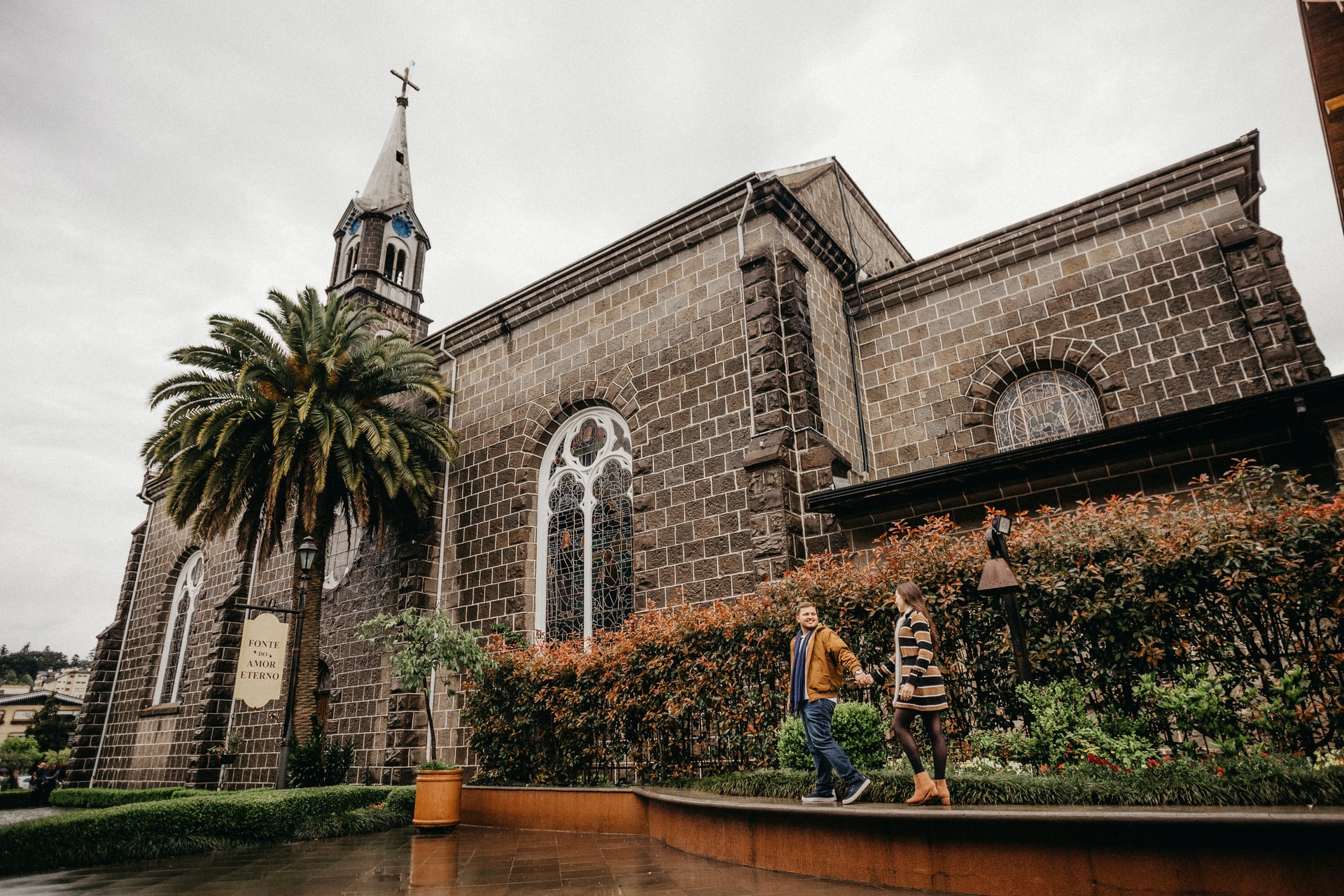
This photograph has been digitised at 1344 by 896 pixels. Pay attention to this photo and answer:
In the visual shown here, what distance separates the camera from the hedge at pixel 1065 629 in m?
5.64

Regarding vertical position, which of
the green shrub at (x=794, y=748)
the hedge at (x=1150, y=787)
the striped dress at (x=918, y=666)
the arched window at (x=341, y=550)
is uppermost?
the arched window at (x=341, y=550)

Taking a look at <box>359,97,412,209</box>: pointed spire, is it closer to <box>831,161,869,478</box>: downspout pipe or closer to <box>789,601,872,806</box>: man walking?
<box>831,161,869,478</box>: downspout pipe

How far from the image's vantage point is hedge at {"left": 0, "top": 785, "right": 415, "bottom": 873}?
8492 mm

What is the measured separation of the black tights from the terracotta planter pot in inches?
269

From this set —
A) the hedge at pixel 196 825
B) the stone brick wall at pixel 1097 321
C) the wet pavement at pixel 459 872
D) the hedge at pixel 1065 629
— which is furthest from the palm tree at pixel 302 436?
the stone brick wall at pixel 1097 321

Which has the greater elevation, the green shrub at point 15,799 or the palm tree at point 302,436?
the palm tree at point 302,436

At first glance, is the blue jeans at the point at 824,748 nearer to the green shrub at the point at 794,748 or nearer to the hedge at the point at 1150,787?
the hedge at the point at 1150,787

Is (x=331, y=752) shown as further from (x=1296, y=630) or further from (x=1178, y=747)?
(x=1296, y=630)

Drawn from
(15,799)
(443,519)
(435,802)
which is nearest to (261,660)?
(443,519)

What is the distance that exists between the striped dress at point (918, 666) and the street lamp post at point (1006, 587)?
3.27ft

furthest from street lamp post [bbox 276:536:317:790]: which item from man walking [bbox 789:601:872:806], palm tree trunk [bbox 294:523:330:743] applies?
man walking [bbox 789:601:872:806]

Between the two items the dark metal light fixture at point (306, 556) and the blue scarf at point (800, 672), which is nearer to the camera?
the blue scarf at point (800, 672)

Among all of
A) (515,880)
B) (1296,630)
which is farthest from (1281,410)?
(515,880)

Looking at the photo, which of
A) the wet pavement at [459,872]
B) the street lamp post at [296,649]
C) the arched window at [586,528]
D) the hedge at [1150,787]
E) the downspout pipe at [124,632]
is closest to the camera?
the hedge at [1150,787]
